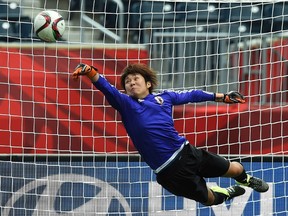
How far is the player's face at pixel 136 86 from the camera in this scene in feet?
21.6

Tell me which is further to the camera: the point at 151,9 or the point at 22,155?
the point at 151,9

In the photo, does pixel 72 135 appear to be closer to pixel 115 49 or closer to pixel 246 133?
pixel 115 49

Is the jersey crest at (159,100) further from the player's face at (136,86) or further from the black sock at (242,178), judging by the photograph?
the black sock at (242,178)

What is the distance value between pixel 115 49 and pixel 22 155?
4.84 ft

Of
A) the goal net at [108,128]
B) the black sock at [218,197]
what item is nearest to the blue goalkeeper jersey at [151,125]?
the black sock at [218,197]

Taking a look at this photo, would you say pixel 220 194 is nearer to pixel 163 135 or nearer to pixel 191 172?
pixel 191 172

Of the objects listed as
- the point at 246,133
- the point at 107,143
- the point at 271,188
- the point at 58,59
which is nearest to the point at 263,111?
the point at 246,133

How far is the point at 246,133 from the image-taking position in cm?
855

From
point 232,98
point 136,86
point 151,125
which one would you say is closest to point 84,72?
point 136,86

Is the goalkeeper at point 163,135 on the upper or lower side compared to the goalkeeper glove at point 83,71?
lower

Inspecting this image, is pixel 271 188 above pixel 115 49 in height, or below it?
below

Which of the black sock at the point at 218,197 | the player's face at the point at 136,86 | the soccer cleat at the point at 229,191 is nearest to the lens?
the player's face at the point at 136,86

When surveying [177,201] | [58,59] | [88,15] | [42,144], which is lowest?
[177,201]

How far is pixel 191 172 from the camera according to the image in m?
6.59
